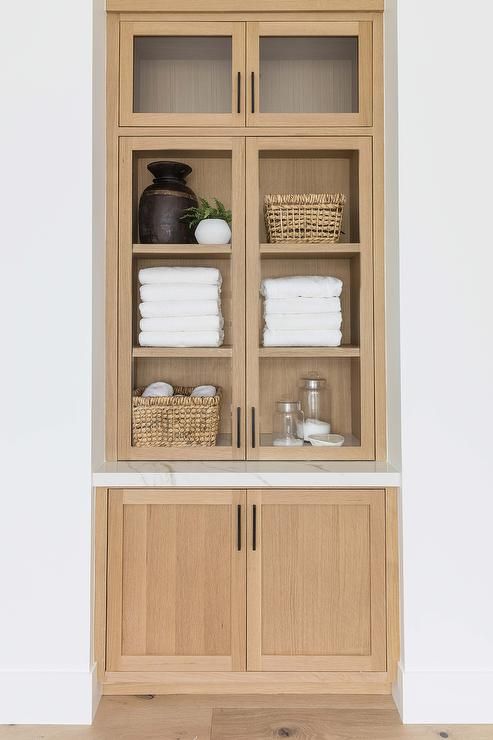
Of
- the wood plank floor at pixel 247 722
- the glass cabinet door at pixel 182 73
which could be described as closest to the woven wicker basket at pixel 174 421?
the wood plank floor at pixel 247 722

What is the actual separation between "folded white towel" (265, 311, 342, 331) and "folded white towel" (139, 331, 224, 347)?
0.20 m

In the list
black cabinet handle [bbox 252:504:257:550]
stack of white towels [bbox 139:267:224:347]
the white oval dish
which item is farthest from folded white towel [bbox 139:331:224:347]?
black cabinet handle [bbox 252:504:257:550]

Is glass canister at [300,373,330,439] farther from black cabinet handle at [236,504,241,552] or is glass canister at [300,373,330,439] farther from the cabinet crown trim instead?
the cabinet crown trim

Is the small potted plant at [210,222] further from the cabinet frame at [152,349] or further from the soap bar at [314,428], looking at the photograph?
the soap bar at [314,428]

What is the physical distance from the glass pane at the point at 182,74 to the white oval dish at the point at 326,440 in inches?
46.5

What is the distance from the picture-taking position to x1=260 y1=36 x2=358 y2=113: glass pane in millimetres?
2182

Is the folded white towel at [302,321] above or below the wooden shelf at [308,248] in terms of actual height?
below

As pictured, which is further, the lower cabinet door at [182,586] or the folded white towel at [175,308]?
the folded white towel at [175,308]

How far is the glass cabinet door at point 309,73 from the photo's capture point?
2.16 metres

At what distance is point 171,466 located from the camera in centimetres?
207
